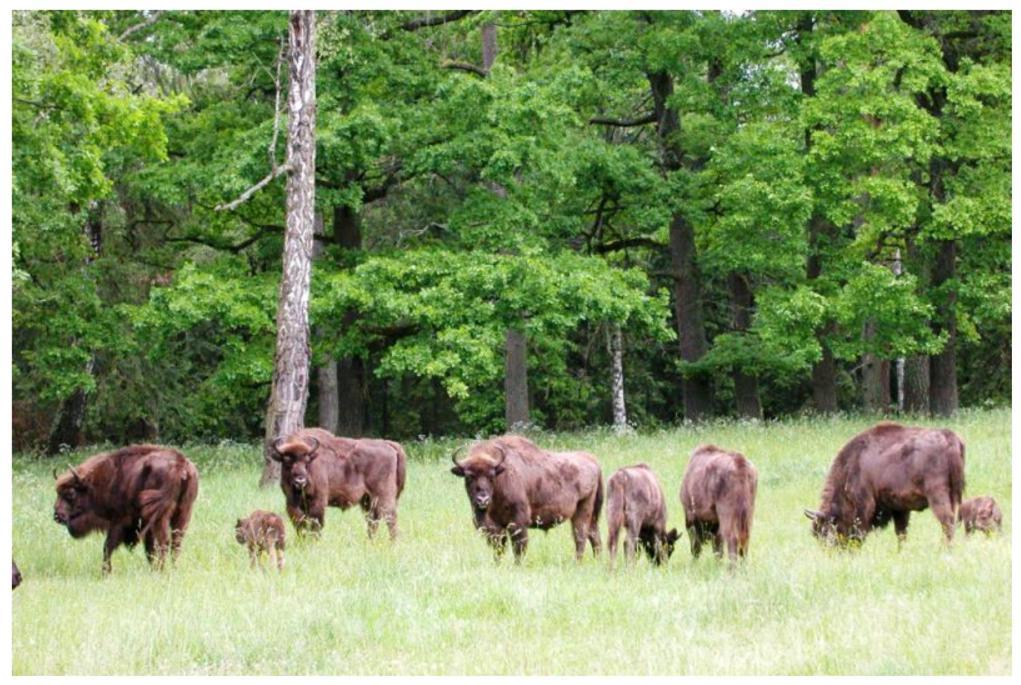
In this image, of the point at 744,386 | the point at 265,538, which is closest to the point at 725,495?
the point at 265,538

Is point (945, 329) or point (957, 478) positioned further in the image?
point (945, 329)

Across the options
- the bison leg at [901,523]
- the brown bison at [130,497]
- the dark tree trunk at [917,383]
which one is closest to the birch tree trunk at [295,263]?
the brown bison at [130,497]

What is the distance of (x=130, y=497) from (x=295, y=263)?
9.05m

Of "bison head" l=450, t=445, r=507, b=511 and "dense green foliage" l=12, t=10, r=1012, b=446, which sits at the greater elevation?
"dense green foliage" l=12, t=10, r=1012, b=446

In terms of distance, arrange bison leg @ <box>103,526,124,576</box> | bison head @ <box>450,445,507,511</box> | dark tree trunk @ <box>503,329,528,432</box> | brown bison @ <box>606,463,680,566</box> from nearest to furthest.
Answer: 1. brown bison @ <box>606,463,680,566</box>
2. bison head @ <box>450,445,507,511</box>
3. bison leg @ <box>103,526,124,576</box>
4. dark tree trunk @ <box>503,329,528,432</box>

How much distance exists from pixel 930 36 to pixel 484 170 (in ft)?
32.2

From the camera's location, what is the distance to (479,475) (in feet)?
48.9

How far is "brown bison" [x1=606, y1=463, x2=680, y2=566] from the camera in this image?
13.9 m

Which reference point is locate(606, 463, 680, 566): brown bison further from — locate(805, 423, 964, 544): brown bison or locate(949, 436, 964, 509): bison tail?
locate(949, 436, 964, 509): bison tail

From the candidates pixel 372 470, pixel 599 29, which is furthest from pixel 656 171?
pixel 372 470

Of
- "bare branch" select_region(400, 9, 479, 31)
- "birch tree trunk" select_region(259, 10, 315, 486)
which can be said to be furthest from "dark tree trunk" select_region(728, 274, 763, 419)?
"birch tree trunk" select_region(259, 10, 315, 486)

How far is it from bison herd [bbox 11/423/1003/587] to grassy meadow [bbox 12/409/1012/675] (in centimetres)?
34

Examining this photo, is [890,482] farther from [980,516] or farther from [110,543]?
[110,543]

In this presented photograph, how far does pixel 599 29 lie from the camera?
3366cm
